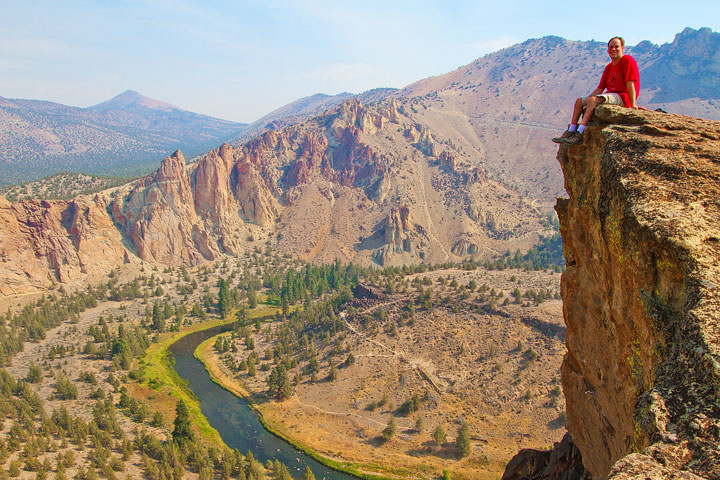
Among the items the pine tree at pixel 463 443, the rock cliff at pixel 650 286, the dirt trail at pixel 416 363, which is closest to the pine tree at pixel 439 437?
the pine tree at pixel 463 443

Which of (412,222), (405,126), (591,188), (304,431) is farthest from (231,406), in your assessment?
(405,126)

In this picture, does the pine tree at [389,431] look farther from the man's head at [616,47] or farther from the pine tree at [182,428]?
the man's head at [616,47]

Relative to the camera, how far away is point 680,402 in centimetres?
629

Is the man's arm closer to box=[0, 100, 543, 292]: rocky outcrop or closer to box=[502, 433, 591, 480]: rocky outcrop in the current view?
box=[502, 433, 591, 480]: rocky outcrop

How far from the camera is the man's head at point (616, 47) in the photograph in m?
11.4

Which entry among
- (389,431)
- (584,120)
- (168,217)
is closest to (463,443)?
(389,431)

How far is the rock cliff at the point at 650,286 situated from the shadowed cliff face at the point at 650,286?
18 millimetres

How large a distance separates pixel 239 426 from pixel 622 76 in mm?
56965

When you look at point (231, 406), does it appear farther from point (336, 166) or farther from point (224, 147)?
point (336, 166)

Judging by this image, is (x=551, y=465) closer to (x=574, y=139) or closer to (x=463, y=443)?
(x=574, y=139)

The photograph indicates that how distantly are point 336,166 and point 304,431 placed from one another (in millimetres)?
118341

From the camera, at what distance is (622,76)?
38.0 feet

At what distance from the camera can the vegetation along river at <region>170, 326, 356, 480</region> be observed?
47.8m

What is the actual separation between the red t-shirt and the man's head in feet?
0.55
